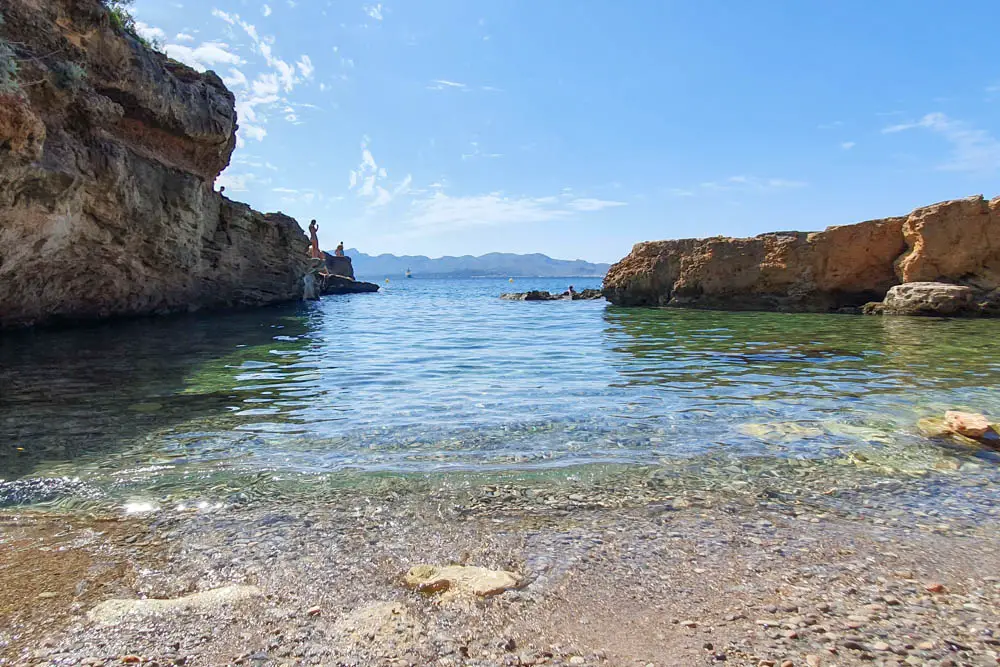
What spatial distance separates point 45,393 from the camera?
7.46 meters

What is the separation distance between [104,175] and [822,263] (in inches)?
954

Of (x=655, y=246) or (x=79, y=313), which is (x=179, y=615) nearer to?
(x=79, y=313)

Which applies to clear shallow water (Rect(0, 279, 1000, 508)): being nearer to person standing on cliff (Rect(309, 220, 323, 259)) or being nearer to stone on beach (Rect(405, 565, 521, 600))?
stone on beach (Rect(405, 565, 521, 600))

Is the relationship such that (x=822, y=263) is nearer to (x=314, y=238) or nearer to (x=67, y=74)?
(x=67, y=74)

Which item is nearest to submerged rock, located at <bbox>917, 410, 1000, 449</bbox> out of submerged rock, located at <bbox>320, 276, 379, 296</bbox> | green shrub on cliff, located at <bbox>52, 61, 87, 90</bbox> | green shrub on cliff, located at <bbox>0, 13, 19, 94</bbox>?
green shrub on cliff, located at <bbox>0, 13, 19, 94</bbox>

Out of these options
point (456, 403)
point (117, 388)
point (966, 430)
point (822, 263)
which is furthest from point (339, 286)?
point (966, 430)

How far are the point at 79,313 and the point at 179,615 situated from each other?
1753 centimetres

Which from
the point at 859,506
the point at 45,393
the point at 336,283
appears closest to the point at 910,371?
the point at 859,506

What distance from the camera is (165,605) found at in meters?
2.63

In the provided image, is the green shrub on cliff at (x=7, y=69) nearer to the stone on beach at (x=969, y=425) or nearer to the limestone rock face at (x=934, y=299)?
the stone on beach at (x=969, y=425)

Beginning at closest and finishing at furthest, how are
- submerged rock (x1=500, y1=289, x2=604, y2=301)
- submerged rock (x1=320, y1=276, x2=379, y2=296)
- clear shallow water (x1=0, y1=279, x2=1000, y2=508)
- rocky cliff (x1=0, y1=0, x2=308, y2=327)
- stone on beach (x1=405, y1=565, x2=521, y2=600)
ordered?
1. stone on beach (x1=405, y1=565, x2=521, y2=600)
2. clear shallow water (x1=0, y1=279, x2=1000, y2=508)
3. rocky cliff (x1=0, y1=0, x2=308, y2=327)
4. submerged rock (x1=500, y1=289, x2=604, y2=301)
5. submerged rock (x1=320, y1=276, x2=379, y2=296)

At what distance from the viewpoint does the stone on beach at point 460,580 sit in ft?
9.11

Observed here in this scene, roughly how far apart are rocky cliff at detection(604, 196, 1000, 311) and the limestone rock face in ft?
3.26

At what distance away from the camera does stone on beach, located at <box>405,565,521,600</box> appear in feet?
9.11
